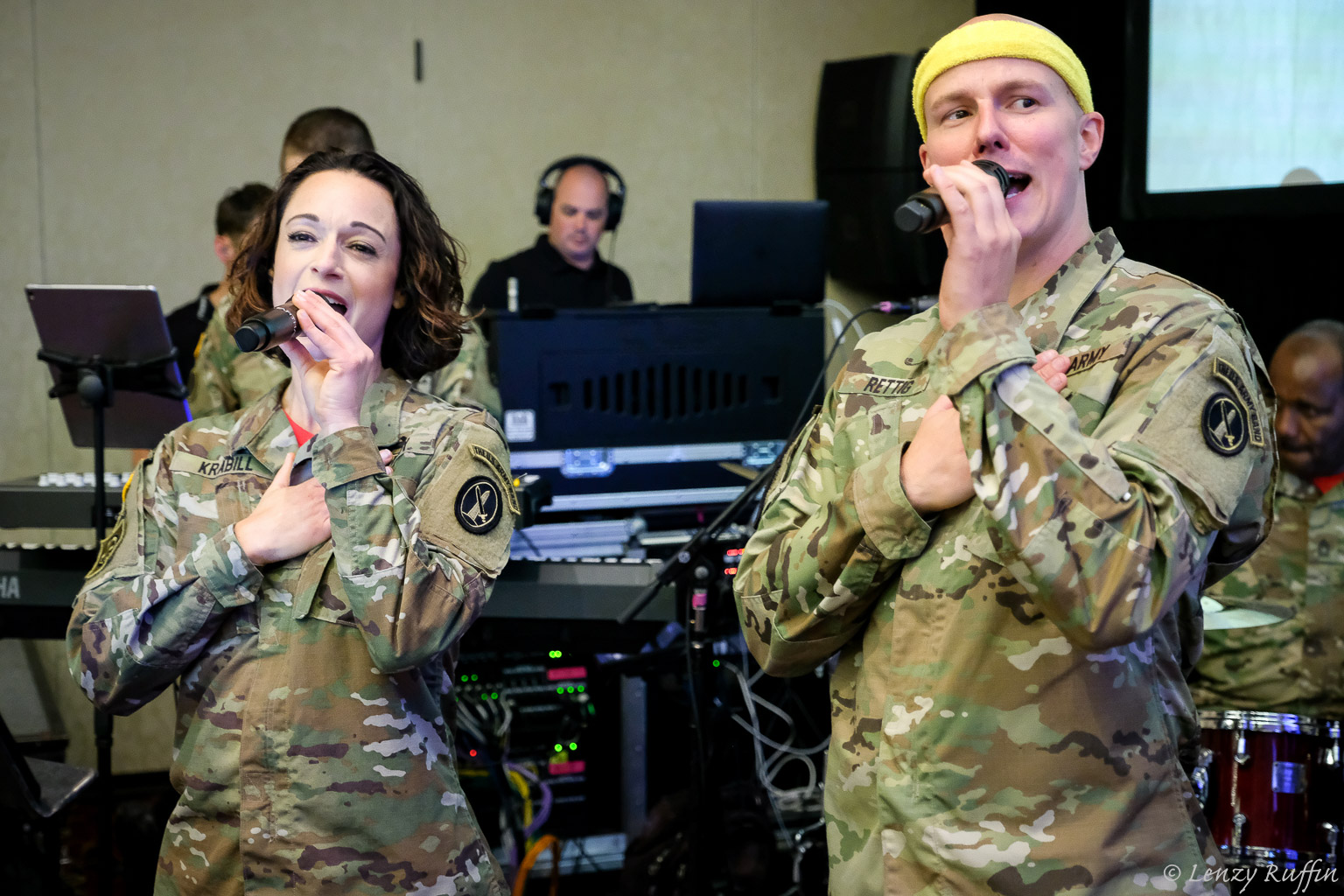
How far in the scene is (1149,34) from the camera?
384cm

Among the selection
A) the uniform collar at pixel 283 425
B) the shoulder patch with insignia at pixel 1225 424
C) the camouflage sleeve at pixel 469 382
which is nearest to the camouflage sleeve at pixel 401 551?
the uniform collar at pixel 283 425

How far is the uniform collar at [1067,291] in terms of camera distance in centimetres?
130

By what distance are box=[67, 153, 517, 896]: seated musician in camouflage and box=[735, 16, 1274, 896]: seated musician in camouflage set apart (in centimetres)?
42

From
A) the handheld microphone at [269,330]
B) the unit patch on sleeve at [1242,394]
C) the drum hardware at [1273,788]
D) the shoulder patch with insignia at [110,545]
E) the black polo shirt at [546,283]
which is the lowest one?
the drum hardware at [1273,788]

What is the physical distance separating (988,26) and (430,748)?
1.10 metres

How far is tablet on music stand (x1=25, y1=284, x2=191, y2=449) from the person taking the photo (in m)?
2.42

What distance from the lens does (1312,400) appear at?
3037mm

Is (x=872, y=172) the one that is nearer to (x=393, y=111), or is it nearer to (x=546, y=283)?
(x=546, y=283)

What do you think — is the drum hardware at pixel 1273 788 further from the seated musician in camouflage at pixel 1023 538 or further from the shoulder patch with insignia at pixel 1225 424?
the shoulder patch with insignia at pixel 1225 424

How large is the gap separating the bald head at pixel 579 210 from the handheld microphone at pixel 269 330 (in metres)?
2.75

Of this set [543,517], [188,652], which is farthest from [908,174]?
[188,652]

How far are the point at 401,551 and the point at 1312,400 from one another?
8.28 feet

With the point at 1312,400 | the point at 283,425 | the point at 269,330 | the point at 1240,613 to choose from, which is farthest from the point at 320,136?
the point at 1312,400

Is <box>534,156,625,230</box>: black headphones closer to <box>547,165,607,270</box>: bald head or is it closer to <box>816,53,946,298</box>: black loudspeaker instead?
<box>547,165,607,270</box>: bald head
